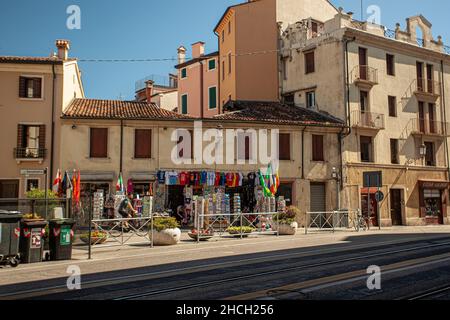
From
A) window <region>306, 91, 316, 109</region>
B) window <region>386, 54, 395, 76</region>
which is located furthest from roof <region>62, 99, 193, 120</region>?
window <region>386, 54, 395, 76</region>

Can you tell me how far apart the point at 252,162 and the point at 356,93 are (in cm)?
884

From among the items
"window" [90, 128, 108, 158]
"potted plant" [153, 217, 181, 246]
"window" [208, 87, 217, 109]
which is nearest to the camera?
"potted plant" [153, 217, 181, 246]

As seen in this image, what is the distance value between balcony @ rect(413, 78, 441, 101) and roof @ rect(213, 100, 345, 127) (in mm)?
7860

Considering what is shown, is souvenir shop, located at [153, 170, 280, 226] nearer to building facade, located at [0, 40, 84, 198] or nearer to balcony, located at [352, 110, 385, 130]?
building facade, located at [0, 40, 84, 198]

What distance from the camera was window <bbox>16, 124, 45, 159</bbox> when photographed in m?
22.6

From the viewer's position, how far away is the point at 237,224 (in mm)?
20984

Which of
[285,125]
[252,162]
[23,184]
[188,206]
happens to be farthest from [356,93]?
[23,184]

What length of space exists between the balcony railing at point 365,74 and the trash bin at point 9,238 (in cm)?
2273

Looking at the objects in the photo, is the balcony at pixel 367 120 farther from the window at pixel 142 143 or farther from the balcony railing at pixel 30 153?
the balcony railing at pixel 30 153

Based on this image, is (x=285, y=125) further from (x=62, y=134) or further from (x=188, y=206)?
(x=62, y=134)

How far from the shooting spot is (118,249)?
15.3 meters

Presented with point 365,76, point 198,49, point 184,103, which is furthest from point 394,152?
point 198,49

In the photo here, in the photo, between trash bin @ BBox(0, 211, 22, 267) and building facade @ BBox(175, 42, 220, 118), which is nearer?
trash bin @ BBox(0, 211, 22, 267)

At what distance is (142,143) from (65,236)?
11523mm
